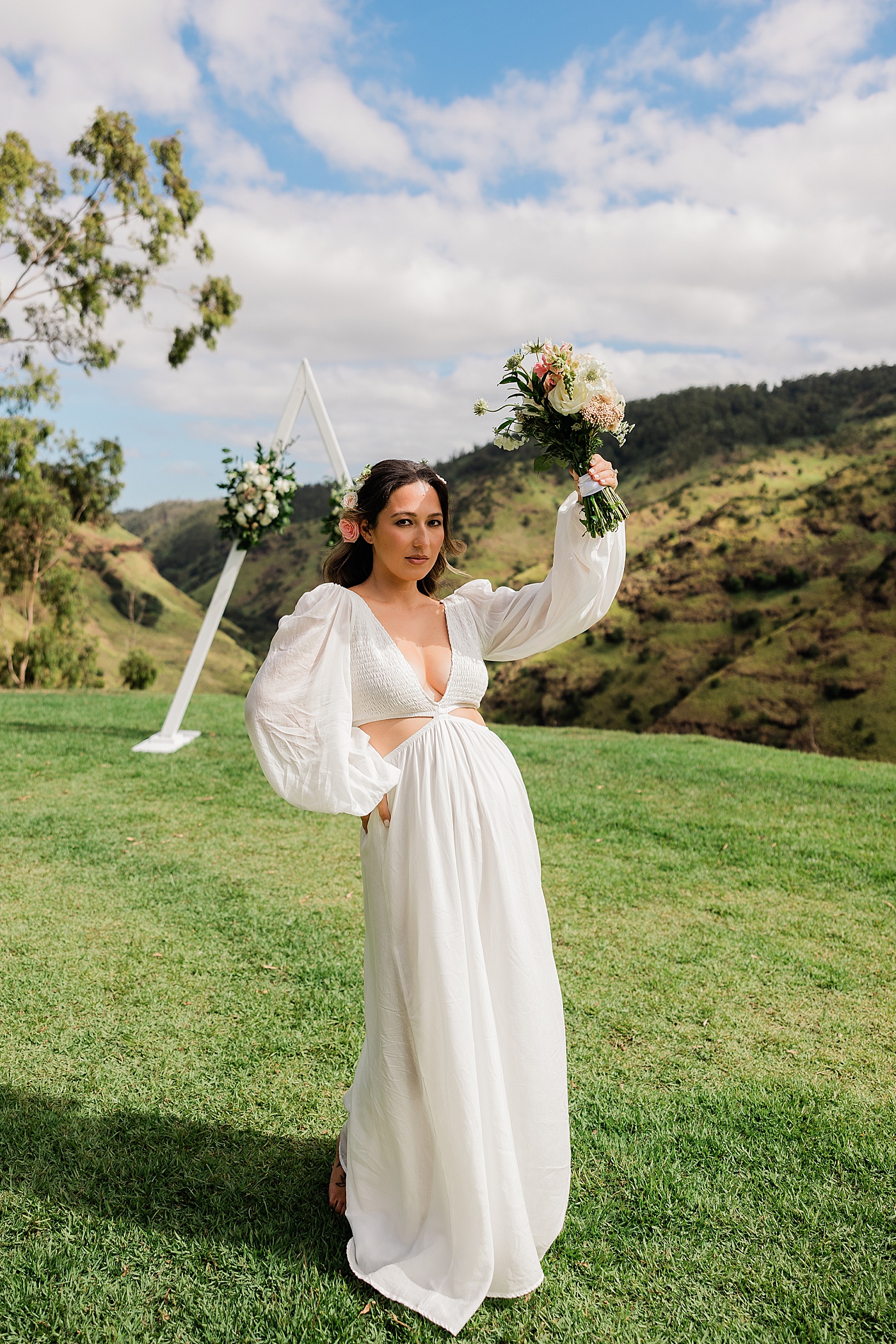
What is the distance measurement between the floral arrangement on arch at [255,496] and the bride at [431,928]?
A: 6.38 metres

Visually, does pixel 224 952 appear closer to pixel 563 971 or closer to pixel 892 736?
pixel 563 971

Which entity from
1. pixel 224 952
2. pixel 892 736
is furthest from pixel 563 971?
pixel 892 736

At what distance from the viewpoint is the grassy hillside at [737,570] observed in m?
36.5

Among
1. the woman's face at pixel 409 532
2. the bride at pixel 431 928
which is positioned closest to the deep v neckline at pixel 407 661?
the bride at pixel 431 928

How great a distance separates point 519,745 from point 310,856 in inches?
170

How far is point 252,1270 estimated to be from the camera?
2.37 m

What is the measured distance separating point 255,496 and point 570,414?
264 inches

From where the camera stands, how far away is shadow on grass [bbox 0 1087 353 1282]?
2527mm

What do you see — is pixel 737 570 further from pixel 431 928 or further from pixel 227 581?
pixel 431 928

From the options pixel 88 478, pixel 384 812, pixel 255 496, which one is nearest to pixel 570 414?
pixel 384 812

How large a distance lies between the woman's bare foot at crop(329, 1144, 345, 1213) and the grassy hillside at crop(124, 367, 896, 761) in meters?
27.8

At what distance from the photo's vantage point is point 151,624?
6788 cm

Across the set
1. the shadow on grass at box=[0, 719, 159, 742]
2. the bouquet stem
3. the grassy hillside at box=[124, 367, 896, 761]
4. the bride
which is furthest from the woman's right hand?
the grassy hillside at box=[124, 367, 896, 761]

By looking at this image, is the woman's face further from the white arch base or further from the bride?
the white arch base
